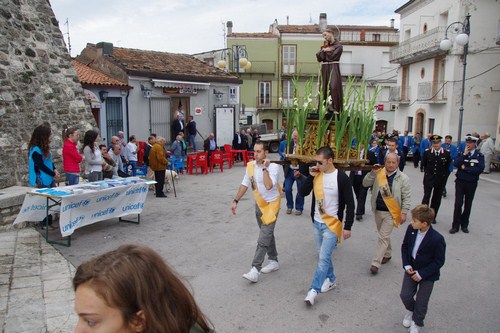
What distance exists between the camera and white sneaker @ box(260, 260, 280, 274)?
19.8 ft

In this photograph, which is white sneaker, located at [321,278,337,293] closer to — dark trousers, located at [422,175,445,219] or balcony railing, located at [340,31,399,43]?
dark trousers, located at [422,175,445,219]

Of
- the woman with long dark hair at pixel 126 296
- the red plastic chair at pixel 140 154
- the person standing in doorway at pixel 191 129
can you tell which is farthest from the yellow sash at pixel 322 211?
the person standing in doorway at pixel 191 129

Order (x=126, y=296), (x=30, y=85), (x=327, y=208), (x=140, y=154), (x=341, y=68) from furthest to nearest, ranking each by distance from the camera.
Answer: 1. (x=341, y=68)
2. (x=140, y=154)
3. (x=30, y=85)
4. (x=327, y=208)
5. (x=126, y=296)

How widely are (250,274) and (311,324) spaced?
127cm

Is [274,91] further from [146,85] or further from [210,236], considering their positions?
[210,236]

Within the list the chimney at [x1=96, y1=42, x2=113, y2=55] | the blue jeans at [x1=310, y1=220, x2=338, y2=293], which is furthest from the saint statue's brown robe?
the chimney at [x1=96, y1=42, x2=113, y2=55]

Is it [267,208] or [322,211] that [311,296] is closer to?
[322,211]

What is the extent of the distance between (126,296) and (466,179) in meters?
8.07

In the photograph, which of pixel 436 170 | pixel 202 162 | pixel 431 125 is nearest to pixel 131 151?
pixel 202 162

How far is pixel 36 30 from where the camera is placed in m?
10.3

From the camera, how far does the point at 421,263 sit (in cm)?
436

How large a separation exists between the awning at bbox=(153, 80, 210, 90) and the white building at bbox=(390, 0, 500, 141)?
12198 mm

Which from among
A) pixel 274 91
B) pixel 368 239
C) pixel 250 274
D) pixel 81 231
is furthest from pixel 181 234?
pixel 274 91

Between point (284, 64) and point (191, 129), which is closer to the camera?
point (191, 129)
